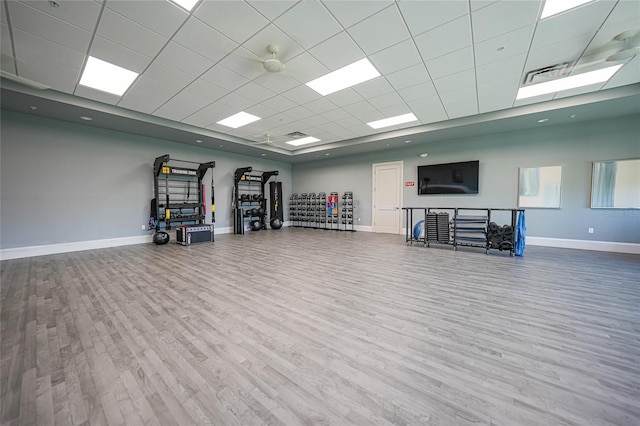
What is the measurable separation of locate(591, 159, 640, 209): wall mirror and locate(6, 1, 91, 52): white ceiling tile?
9775mm

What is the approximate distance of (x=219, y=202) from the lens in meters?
8.45

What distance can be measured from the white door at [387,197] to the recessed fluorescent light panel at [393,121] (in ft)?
8.02

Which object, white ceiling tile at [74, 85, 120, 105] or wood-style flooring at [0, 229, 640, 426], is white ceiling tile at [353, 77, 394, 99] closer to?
wood-style flooring at [0, 229, 640, 426]

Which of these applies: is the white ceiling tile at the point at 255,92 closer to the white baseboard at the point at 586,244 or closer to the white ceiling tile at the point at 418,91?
the white ceiling tile at the point at 418,91

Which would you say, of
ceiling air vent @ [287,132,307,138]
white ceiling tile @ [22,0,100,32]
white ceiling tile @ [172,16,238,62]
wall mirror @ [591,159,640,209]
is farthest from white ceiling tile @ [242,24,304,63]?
wall mirror @ [591,159,640,209]

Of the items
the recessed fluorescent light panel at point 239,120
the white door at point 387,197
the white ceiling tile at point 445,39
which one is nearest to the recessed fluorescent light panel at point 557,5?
the white ceiling tile at point 445,39

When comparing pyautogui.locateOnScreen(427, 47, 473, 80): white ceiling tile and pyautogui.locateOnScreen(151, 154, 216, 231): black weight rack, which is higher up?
pyautogui.locateOnScreen(427, 47, 473, 80): white ceiling tile

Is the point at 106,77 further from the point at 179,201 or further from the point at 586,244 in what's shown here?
the point at 586,244

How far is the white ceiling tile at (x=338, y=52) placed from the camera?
9.56 ft

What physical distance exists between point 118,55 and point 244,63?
5.64 feet

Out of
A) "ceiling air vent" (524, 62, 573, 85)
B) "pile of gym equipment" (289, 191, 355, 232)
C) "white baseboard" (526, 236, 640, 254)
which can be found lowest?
"white baseboard" (526, 236, 640, 254)

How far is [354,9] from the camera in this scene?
2.46m

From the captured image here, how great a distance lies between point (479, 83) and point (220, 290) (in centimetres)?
534

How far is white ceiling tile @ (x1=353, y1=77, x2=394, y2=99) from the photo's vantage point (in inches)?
153
